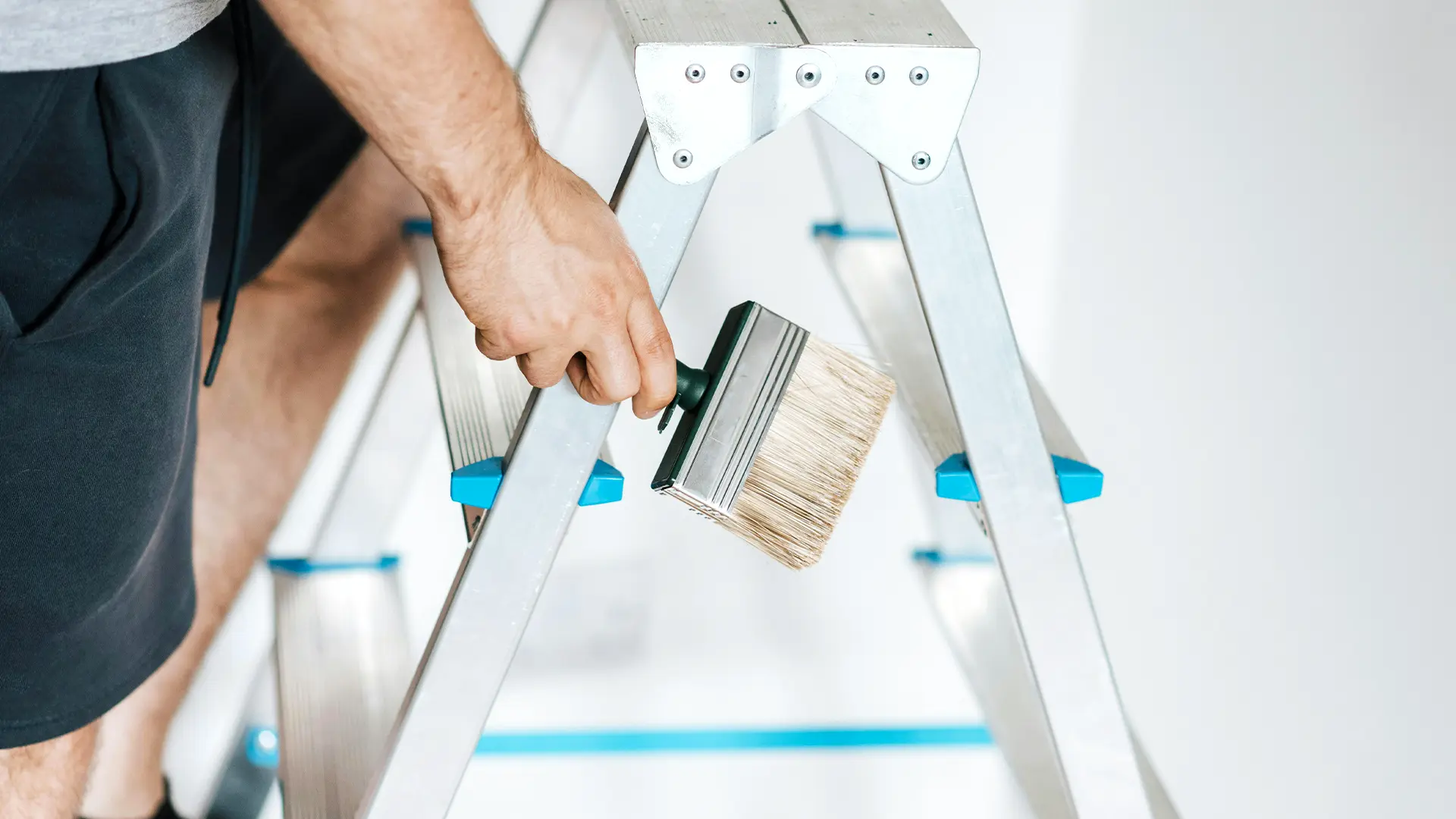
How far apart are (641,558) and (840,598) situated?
0.86 ft

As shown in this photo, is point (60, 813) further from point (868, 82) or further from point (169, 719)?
point (868, 82)

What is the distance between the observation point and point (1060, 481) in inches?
24.3

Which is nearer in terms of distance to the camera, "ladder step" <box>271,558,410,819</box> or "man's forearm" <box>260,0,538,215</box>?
"man's forearm" <box>260,0,538,215</box>

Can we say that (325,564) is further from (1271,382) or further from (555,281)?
(1271,382)

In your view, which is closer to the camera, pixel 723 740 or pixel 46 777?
pixel 46 777

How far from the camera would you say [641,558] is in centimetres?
137

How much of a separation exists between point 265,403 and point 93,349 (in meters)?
0.48

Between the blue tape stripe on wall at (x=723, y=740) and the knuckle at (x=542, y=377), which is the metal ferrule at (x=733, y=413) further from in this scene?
the blue tape stripe on wall at (x=723, y=740)

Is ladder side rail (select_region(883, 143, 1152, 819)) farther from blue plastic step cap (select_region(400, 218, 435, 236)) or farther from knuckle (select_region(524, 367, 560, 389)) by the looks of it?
blue plastic step cap (select_region(400, 218, 435, 236))

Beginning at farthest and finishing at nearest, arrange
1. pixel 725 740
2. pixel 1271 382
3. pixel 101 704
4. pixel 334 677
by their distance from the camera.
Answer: pixel 725 740 → pixel 1271 382 → pixel 334 677 → pixel 101 704

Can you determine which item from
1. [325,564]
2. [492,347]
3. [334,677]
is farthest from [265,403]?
[492,347]

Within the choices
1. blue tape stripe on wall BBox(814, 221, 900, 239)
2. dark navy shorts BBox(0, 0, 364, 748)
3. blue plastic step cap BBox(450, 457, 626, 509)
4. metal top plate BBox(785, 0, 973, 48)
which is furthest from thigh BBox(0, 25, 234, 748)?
blue tape stripe on wall BBox(814, 221, 900, 239)

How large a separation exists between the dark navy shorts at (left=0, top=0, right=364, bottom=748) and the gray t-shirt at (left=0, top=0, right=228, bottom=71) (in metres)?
0.02

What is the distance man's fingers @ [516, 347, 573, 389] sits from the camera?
593 mm
